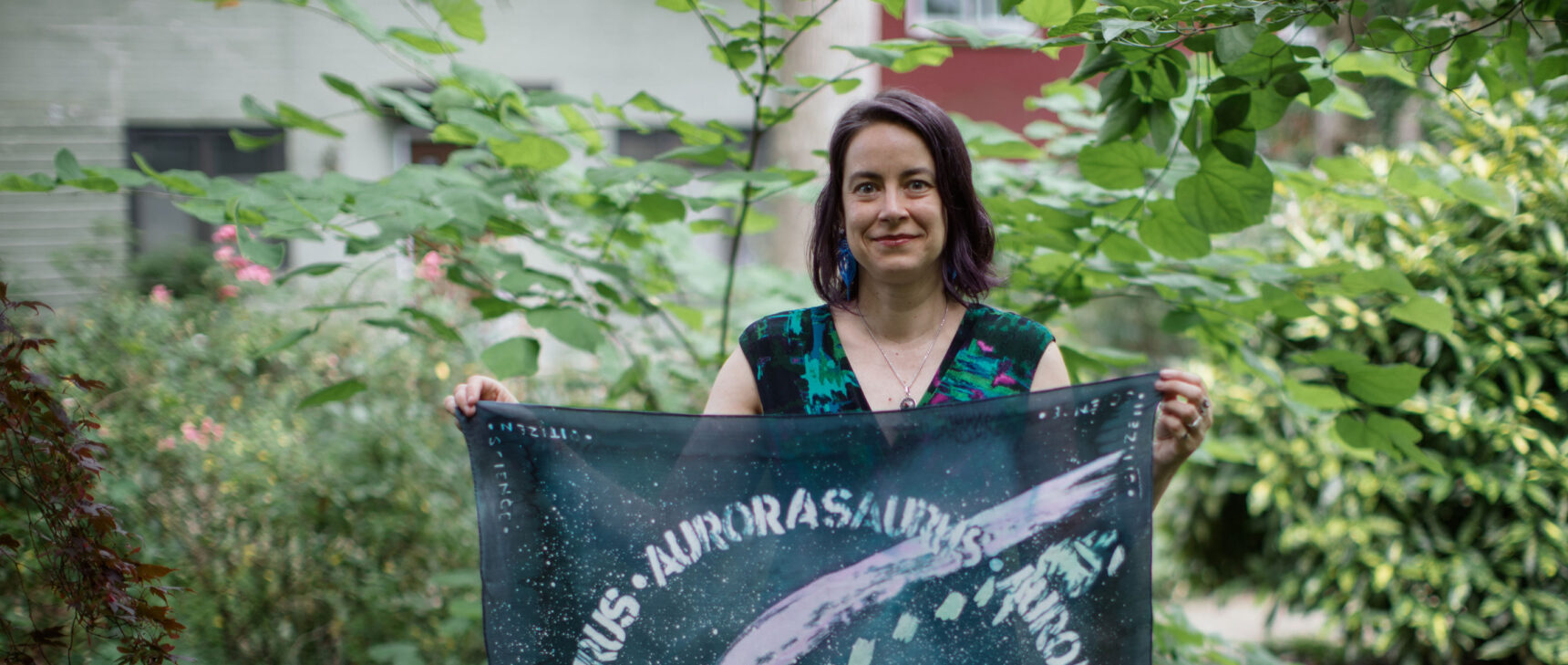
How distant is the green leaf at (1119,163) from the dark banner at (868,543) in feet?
2.31

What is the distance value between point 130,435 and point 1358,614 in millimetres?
4961

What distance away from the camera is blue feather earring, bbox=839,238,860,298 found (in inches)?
74.5

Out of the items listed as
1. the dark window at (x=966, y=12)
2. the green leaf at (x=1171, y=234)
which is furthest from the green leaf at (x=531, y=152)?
the dark window at (x=966, y=12)

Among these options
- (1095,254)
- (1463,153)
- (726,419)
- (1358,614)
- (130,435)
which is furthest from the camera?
(1358,614)

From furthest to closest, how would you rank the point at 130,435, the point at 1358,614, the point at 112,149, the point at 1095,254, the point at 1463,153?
the point at 112,149 → the point at 1358,614 → the point at 1463,153 → the point at 130,435 → the point at 1095,254

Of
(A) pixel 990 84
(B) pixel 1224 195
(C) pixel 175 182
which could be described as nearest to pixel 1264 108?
(B) pixel 1224 195

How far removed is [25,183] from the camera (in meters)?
2.23

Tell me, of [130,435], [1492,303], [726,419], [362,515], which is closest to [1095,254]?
[726,419]

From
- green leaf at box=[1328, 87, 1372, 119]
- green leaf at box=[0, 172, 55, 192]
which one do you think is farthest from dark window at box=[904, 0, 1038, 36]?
green leaf at box=[0, 172, 55, 192]

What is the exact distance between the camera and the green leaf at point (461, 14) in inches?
91.6

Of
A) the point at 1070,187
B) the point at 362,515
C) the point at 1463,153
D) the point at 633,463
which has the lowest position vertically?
the point at 362,515

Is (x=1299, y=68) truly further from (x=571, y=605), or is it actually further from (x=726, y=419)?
(x=571, y=605)

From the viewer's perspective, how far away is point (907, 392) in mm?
1761

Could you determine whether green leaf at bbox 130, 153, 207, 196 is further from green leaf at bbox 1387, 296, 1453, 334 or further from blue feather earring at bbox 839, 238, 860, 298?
green leaf at bbox 1387, 296, 1453, 334
